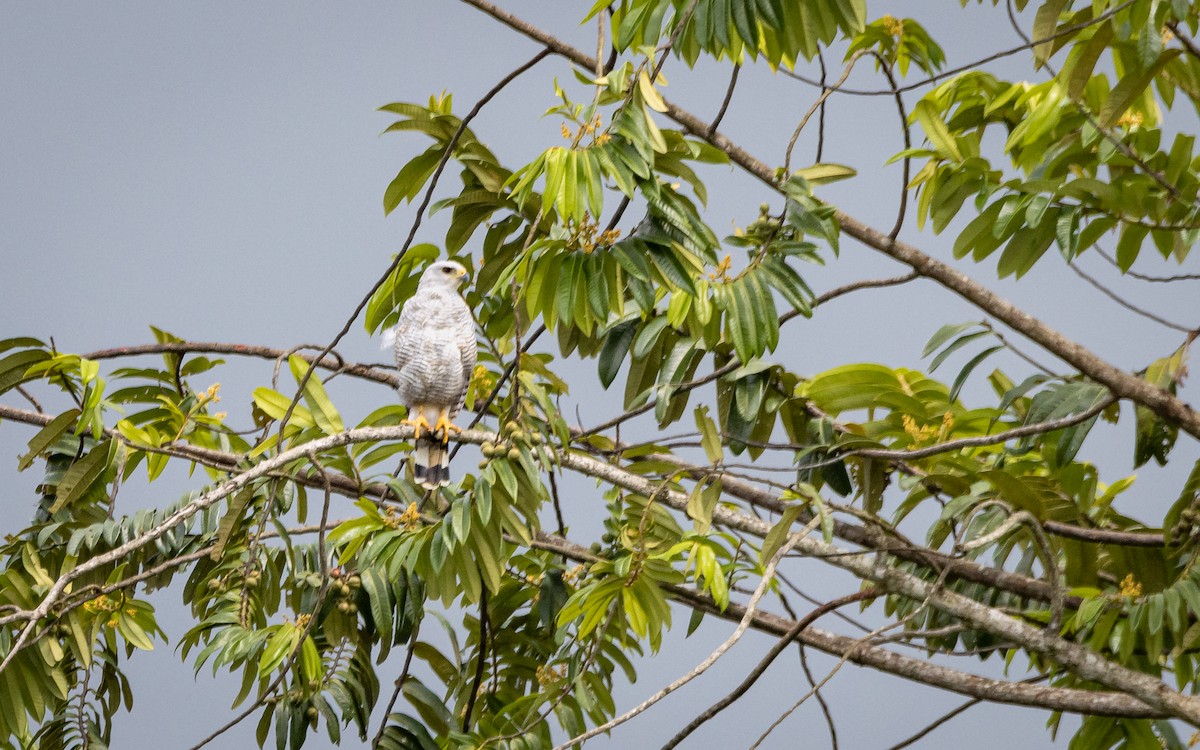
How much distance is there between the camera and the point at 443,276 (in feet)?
12.2

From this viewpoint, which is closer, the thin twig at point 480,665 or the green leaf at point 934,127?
the green leaf at point 934,127

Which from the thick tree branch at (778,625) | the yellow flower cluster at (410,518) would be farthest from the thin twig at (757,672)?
the yellow flower cluster at (410,518)

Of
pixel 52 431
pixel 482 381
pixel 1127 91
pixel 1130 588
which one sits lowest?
pixel 1130 588

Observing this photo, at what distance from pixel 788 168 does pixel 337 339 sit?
3.59 ft

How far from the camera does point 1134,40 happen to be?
2.94m

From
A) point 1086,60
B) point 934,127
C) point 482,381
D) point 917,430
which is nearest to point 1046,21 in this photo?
point 1086,60

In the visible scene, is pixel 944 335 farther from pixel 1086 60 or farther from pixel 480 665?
pixel 480 665

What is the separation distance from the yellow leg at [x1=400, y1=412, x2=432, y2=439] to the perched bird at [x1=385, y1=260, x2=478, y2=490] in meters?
0.01

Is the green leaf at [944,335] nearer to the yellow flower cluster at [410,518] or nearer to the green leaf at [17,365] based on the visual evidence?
the yellow flower cluster at [410,518]

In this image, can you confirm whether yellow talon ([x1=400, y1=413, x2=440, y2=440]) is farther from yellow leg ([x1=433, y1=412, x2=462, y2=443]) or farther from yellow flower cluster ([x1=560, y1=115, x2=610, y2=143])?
yellow flower cluster ([x1=560, y1=115, x2=610, y2=143])

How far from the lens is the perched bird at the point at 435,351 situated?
3697 mm

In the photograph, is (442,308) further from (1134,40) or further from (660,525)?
(1134,40)

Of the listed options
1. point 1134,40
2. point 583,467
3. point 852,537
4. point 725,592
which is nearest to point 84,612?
point 583,467

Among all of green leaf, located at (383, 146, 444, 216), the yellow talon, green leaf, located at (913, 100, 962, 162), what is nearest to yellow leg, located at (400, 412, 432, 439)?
the yellow talon
